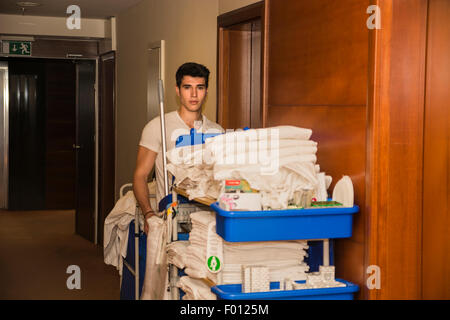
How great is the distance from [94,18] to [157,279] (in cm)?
490

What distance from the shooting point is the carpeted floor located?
15.6ft

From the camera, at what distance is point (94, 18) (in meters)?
6.82

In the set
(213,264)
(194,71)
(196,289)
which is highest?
(194,71)

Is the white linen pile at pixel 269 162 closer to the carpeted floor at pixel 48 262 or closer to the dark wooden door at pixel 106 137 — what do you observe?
the carpeted floor at pixel 48 262

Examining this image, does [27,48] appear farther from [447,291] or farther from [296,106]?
[447,291]

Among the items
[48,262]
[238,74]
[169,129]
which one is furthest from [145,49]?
[169,129]

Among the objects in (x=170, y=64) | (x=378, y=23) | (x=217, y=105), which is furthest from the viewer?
(x=170, y=64)

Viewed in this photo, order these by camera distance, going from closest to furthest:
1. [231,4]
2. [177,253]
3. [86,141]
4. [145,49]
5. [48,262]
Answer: [177,253], [231,4], [145,49], [48,262], [86,141]

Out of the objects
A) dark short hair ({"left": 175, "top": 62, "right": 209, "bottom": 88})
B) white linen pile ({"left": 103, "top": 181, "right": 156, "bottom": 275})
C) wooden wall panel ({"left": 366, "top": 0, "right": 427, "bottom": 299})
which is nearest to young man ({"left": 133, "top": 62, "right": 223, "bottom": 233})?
dark short hair ({"left": 175, "top": 62, "right": 209, "bottom": 88})

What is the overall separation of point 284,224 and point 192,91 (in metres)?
1.36

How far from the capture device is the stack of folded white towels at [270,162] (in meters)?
1.91

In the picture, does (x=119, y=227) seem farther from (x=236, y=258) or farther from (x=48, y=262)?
(x=48, y=262)

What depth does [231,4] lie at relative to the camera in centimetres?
378

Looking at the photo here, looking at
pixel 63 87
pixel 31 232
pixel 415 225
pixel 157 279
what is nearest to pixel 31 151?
pixel 63 87
